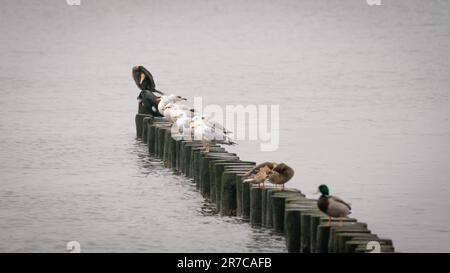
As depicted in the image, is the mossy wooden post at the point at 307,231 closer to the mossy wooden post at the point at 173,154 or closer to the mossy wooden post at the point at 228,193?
the mossy wooden post at the point at 228,193

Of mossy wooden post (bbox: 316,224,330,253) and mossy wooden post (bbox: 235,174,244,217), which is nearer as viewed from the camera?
mossy wooden post (bbox: 316,224,330,253)

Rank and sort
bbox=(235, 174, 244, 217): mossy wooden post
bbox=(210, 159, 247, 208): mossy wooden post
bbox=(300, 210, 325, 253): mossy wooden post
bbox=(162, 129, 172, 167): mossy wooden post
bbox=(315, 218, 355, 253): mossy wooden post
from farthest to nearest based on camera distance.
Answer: bbox=(162, 129, 172, 167): mossy wooden post → bbox=(210, 159, 247, 208): mossy wooden post → bbox=(235, 174, 244, 217): mossy wooden post → bbox=(300, 210, 325, 253): mossy wooden post → bbox=(315, 218, 355, 253): mossy wooden post

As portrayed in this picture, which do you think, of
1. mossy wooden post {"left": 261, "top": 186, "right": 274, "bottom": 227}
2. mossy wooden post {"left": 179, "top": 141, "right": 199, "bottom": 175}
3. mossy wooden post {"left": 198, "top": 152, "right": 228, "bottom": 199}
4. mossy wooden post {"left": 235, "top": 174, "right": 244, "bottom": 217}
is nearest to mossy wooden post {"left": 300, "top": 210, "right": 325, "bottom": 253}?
mossy wooden post {"left": 261, "top": 186, "right": 274, "bottom": 227}

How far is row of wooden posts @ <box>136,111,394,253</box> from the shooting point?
15609 mm

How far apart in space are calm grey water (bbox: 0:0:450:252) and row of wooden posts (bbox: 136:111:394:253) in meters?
0.28

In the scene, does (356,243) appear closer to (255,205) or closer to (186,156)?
(255,205)

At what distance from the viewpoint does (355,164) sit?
2703 cm

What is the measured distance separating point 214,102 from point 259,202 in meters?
19.2

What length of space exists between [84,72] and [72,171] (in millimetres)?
23654

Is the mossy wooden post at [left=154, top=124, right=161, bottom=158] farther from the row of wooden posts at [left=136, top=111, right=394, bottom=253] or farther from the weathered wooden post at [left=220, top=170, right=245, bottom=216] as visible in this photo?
the weathered wooden post at [left=220, top=170, right=245, bottom=216]

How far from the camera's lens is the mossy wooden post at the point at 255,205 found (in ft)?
61.6

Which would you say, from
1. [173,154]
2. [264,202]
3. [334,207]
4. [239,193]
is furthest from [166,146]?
[334,207]

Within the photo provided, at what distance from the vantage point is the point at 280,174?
1861cm
